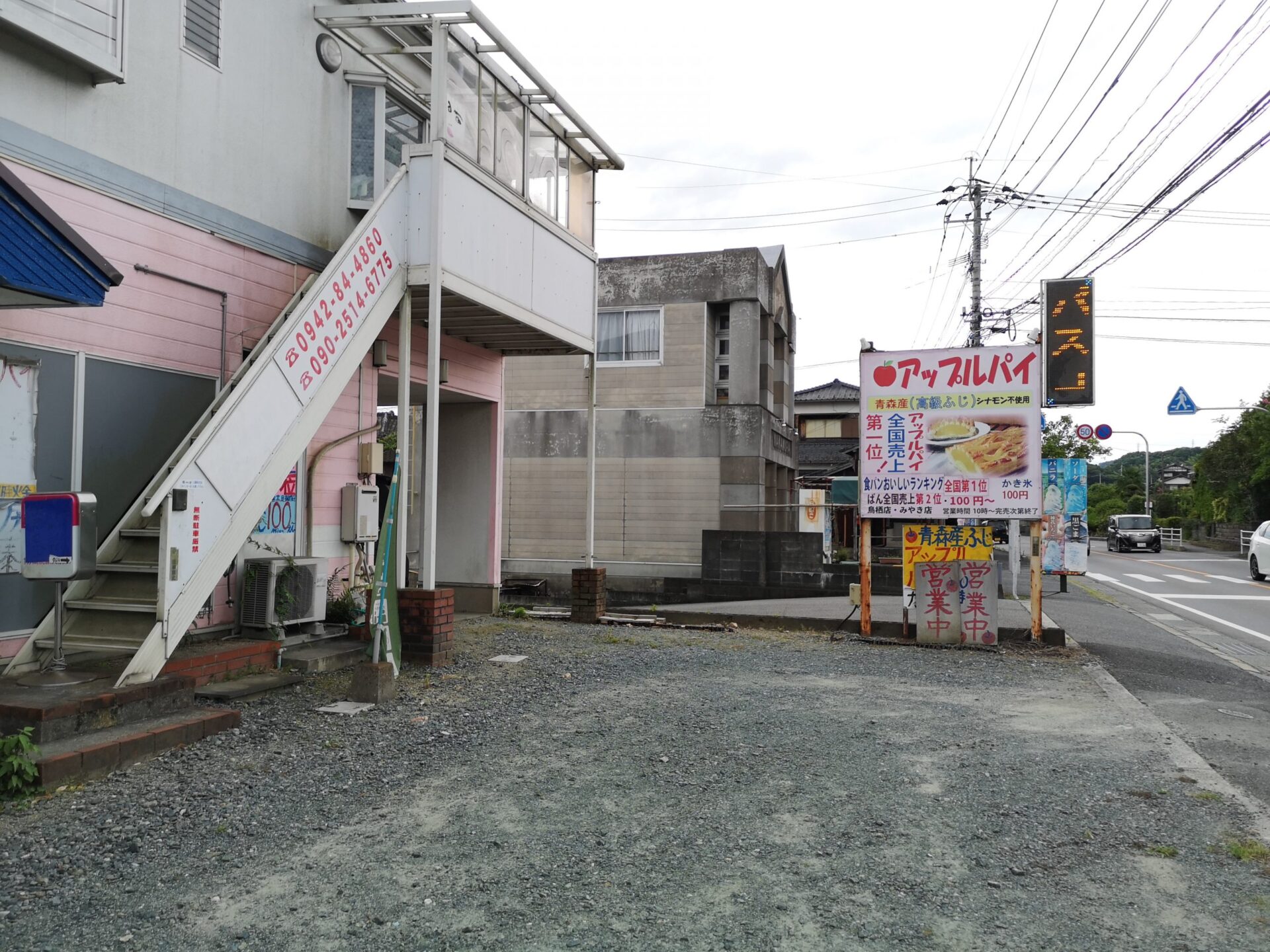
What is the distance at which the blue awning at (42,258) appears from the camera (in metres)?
5.07

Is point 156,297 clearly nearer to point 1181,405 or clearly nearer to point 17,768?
point 17,768

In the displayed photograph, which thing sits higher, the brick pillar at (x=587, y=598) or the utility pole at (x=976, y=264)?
the utility pole at (x=976, y=264)

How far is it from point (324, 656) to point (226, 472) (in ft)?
7.30

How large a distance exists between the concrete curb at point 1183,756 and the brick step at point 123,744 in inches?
225

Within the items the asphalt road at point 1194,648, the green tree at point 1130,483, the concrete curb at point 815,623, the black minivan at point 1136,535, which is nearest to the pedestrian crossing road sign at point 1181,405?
the asphalt road at point 1194,648

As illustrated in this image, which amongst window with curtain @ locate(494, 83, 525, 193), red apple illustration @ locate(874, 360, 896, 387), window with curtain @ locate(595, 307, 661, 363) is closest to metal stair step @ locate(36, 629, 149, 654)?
window with curtain @ locate(494, 83, 525, 193)

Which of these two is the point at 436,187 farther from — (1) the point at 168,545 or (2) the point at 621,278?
(2) the point at 621,278

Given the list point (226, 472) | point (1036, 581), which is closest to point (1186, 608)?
point (1036, 581)

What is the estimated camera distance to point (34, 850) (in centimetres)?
373

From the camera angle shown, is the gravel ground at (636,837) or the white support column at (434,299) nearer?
the gravel ground at (636,837)

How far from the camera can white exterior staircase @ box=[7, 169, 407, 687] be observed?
5.72m

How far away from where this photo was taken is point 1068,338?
16172mm

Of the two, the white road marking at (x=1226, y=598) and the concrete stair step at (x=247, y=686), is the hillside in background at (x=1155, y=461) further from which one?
the concrete stair step at (x=247, y=686)

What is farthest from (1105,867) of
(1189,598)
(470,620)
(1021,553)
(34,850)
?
(1021,553)
